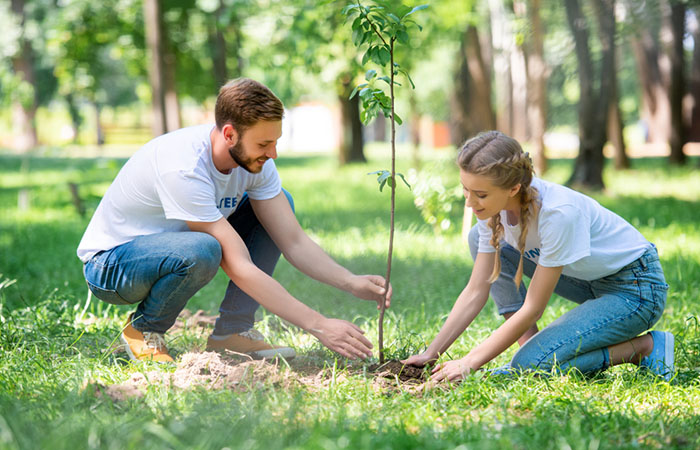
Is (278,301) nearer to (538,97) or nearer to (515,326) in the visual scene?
(515,326)

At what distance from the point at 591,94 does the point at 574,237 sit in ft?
25.5

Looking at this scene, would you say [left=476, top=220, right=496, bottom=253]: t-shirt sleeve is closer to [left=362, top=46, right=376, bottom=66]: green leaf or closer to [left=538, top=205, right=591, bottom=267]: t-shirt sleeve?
[left=538, top=205, right=591, bottom=267]: t-shirt sleeve

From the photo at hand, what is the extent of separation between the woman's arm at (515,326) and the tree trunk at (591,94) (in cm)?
769

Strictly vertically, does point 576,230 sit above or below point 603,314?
above

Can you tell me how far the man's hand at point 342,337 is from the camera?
2.95 meters

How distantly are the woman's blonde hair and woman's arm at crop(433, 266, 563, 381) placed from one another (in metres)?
0.22

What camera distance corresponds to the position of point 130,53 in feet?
65.3

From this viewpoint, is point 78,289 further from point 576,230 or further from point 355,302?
point 576,230

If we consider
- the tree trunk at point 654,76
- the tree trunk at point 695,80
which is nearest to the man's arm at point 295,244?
the tree trunk at point 654,76

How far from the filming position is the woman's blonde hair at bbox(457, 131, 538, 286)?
2.85 meters

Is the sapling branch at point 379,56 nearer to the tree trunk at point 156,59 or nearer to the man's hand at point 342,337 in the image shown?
the man's hand at point 342,337

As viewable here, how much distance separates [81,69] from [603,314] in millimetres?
20844

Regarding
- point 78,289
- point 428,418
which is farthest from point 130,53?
point 428,418

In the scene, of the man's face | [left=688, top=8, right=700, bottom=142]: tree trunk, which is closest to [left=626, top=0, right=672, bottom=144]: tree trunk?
[left=688, top=8, right=700, bottom=142]: tree trunk
